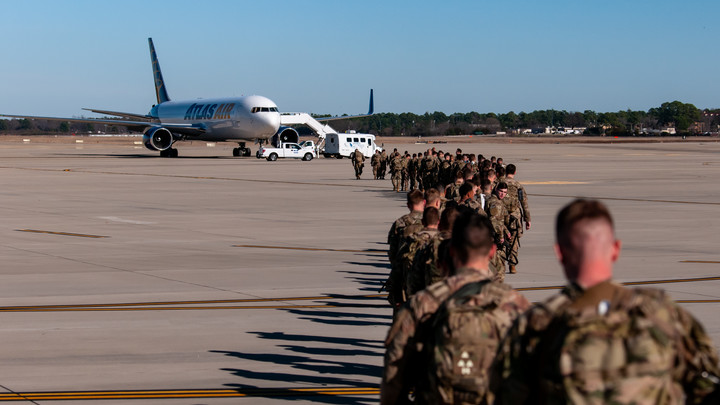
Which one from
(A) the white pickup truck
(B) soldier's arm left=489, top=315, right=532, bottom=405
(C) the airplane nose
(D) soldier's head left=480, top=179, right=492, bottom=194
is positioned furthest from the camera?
(A) the white pickup truck

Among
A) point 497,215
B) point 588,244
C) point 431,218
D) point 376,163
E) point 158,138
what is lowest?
point 376,163

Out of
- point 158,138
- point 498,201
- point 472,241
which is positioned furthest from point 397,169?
point 158,138

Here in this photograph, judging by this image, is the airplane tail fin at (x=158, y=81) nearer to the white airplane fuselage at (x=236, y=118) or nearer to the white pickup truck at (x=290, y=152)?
the white airplane fuselage at (x=236, y=118)

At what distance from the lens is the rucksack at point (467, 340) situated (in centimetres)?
460

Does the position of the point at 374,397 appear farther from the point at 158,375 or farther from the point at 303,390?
the point at 158,375

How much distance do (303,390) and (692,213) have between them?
19.5m

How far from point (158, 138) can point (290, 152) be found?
9341 mm

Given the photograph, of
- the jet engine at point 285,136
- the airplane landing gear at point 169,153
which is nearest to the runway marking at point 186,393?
the jet engine at point 285,136

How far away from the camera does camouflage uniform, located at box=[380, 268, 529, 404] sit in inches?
190

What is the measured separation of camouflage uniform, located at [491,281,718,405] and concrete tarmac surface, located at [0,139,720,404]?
4613 millimetres

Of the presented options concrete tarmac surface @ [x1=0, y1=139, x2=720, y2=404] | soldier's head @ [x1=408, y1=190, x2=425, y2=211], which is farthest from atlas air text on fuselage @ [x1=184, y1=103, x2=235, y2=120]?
soldier's head @ [x1=408, y1=190, x2=425, y2=211]

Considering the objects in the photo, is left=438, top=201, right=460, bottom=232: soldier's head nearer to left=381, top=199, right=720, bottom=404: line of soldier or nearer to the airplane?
left=381, top=199, right=720, bottom=404: line of soldier

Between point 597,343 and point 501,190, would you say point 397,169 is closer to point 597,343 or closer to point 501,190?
point 501,190

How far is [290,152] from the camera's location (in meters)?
67.8
